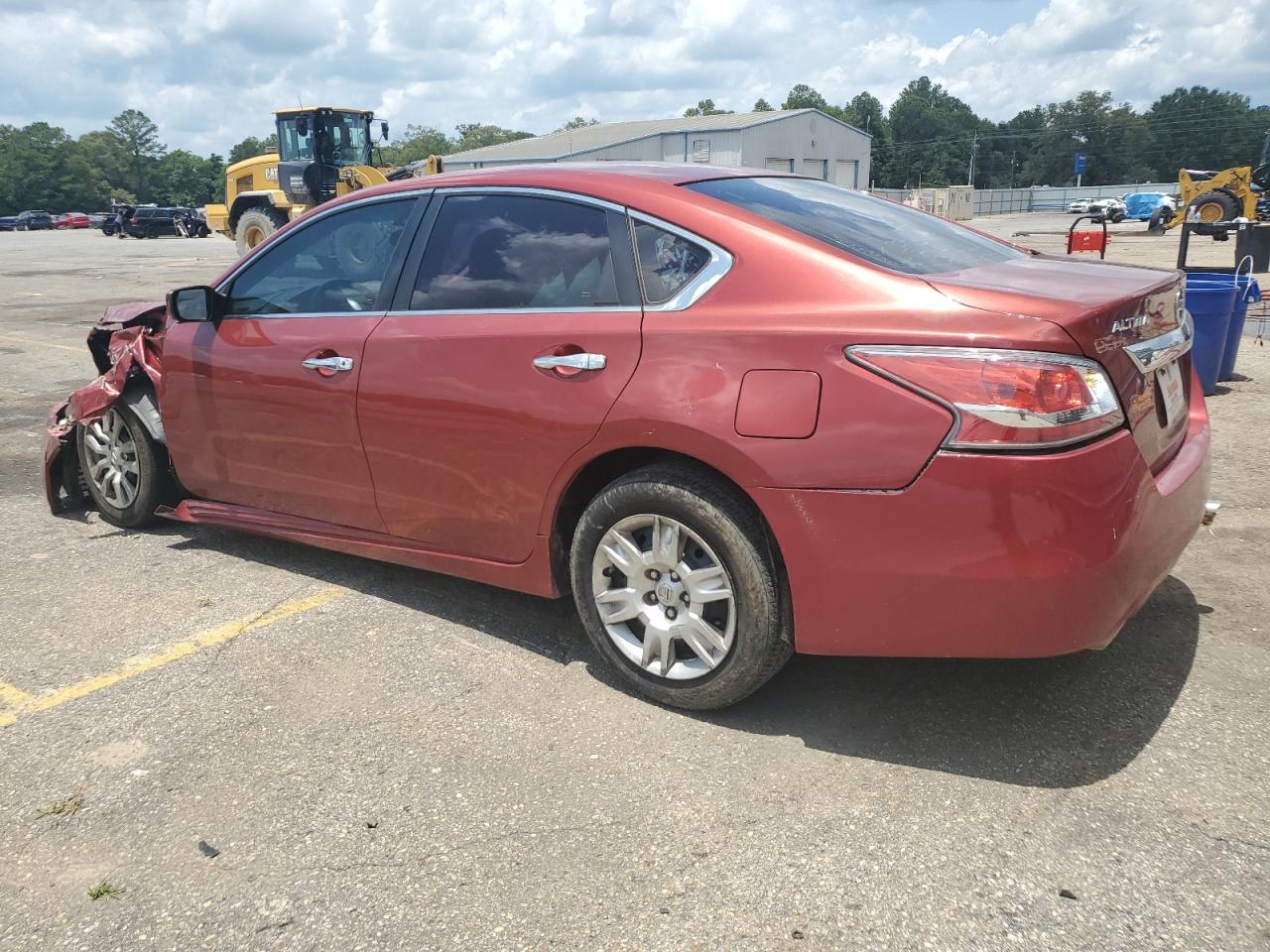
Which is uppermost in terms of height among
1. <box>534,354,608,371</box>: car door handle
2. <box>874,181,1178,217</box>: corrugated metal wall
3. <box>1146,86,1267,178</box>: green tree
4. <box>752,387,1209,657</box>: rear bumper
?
<box>1146,86,1267,178</box>: green tree

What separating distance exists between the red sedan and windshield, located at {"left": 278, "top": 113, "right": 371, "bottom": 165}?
2008cm

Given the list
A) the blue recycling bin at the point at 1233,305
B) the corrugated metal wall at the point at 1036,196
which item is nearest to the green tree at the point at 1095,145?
the corrugated metal wall at the point at 1036,196

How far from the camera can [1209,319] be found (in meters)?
7.43

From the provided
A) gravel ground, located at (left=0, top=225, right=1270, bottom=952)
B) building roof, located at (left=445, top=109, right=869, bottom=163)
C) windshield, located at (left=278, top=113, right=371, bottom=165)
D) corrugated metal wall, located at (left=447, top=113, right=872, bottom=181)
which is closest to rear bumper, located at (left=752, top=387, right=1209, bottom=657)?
gravel ground, located at (left=0, top=225, right=1270, bottom=952)

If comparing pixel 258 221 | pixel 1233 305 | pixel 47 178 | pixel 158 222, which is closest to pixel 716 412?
pixel 1233 305

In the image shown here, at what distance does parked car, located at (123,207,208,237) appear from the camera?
2031 inches

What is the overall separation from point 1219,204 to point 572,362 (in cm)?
3010

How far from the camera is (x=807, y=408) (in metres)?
2.79

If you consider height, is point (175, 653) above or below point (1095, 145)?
below

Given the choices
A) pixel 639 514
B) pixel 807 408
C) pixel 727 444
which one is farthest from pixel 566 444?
pixel 807 408

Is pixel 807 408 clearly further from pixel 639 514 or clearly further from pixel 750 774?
pixel 750 774

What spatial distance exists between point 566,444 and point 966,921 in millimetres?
1742

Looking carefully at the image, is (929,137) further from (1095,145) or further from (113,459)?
(113,459)

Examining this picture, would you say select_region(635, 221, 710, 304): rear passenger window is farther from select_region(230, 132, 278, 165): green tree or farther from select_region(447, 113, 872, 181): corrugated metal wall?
select_region(230, 132, 278, 165): green tree
